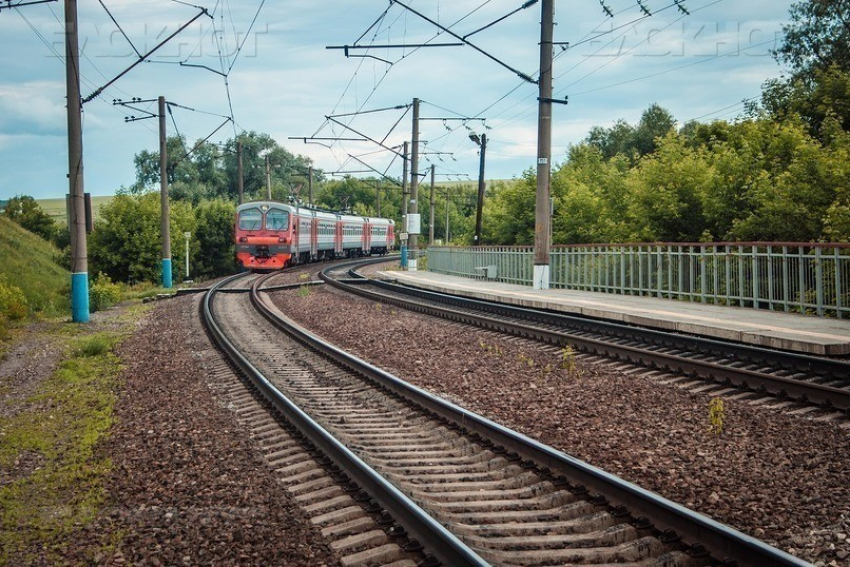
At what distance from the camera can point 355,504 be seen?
621 centimetres

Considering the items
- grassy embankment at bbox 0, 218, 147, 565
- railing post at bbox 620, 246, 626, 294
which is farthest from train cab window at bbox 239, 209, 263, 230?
grassy embankment at bbox 0, 218, 147, 565

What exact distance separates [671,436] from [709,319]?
24.7 ft

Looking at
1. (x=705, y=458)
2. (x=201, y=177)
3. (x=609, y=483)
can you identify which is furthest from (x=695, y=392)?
(x=201, y=177)

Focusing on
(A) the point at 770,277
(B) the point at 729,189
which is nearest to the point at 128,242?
(B) the point at 729,189

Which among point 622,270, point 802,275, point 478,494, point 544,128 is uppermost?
point 544,128

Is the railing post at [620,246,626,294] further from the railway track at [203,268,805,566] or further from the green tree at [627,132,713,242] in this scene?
the railway track at [203,268,805,566]

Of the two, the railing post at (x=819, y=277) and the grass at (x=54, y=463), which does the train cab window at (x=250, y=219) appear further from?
the railing post at (x=819, y=277)

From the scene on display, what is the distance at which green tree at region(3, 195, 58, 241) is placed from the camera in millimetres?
59237

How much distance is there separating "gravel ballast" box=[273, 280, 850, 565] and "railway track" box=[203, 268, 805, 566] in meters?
0.53

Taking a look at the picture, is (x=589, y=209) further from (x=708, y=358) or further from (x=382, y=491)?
(x=382, y=491)

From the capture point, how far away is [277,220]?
4178 cm

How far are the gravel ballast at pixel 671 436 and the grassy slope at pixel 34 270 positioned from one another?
48.5ft

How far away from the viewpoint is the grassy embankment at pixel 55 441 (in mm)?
5863

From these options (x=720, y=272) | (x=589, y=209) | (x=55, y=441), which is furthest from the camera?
(x=589, y=209)
